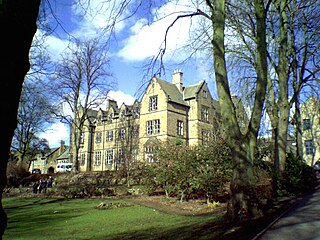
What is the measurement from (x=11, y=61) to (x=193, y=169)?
14.4 m

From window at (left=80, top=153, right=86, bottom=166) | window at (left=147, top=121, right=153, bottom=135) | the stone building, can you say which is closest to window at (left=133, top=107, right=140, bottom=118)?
window at (left=147, top=121, right=153, bottom=135)

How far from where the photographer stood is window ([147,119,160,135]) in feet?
134

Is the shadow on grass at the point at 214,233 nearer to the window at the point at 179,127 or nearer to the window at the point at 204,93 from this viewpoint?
the window at the point at 179,127

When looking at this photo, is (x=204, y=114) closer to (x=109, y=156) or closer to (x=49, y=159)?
(x=109, y=156)

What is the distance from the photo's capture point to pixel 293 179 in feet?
53.5

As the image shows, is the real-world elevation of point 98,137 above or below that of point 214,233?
above

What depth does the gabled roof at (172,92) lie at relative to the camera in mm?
41056

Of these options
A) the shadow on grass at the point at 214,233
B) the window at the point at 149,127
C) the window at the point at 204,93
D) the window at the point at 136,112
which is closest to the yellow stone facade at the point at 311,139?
the window at the point at 204,93

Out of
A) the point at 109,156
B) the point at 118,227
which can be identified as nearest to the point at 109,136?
the point at 109,156

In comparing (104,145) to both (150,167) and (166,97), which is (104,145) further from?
(150,167)

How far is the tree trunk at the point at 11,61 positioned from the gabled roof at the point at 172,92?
37.9 metres

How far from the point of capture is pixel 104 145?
51.8m

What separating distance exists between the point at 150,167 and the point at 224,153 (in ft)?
19.4

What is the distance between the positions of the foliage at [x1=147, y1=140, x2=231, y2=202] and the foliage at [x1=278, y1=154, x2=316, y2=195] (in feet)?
9.39
